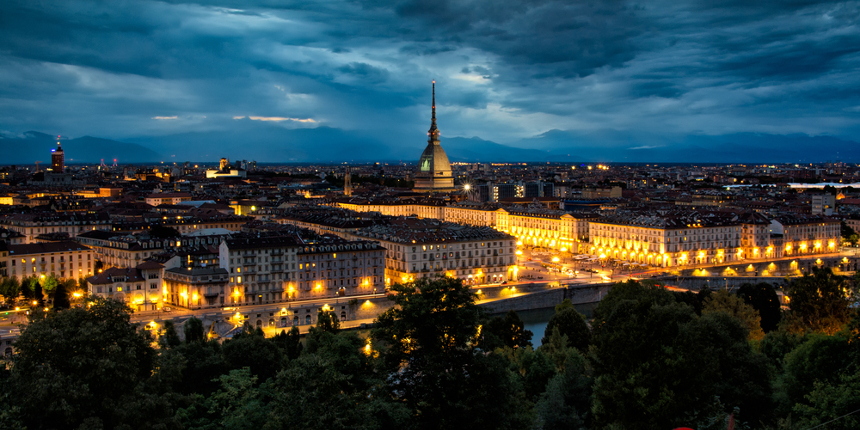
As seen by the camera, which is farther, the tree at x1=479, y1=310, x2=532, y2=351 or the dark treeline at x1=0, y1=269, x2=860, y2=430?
the tree at x1=479, y1=310, x2=532, y2=351

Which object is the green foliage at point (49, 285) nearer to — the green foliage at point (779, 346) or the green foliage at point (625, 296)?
the green foliage at point (625, 296)

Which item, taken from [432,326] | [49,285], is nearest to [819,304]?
[432,326]

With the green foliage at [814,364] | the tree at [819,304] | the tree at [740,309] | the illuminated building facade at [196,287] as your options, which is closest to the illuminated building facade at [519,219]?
the tree at [740,309]

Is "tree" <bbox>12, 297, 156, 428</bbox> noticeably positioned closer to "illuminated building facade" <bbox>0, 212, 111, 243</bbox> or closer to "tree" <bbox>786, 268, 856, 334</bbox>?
"tree" <bbox>786, 268, 856, 334</bbox>

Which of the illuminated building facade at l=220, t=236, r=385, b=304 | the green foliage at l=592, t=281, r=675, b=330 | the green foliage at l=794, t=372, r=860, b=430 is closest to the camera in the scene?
the green foliage at l=794, t=372, r=860, b=430

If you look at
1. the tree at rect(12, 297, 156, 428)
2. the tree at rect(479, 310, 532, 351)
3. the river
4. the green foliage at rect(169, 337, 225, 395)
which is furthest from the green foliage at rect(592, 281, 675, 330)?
the tree at rect(12, 297, 156, 428)
